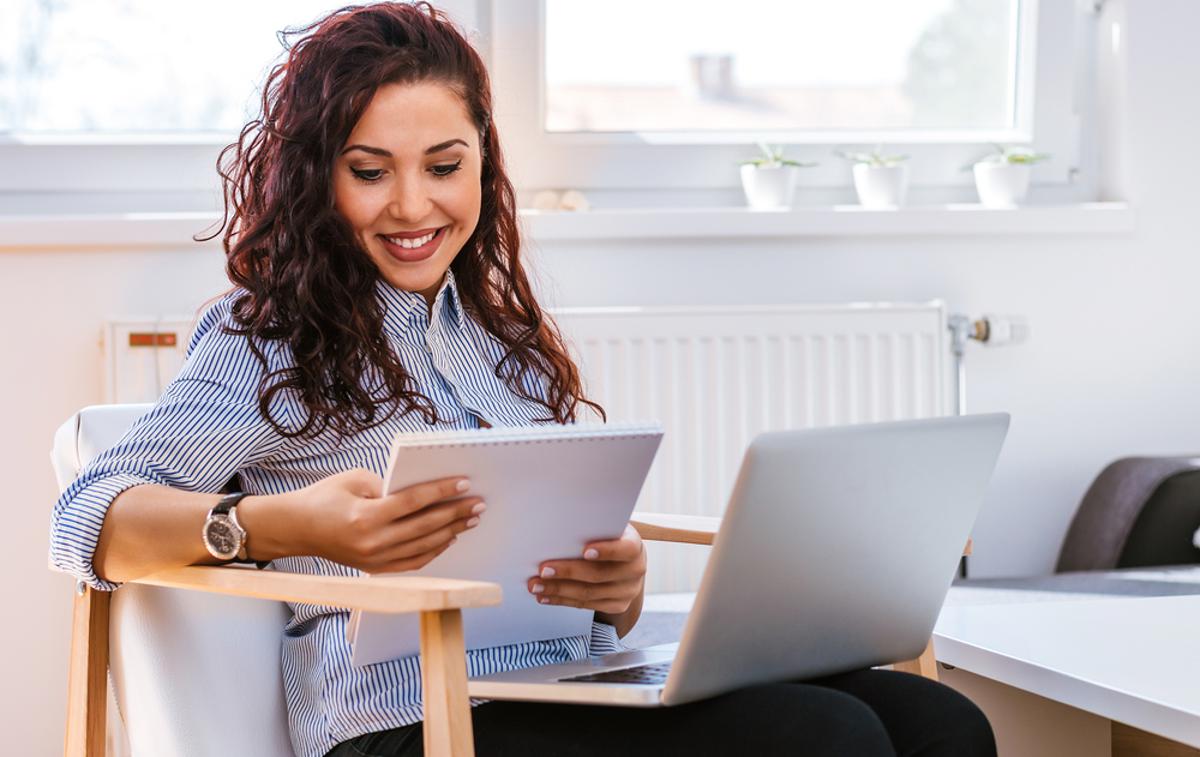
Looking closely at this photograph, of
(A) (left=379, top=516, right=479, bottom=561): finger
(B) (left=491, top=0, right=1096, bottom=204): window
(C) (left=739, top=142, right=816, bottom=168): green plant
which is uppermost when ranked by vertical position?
(B) (left=491, top=0, right=1096, bottom=204): window

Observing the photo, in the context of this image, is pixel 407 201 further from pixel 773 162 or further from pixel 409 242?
pixel 773 162

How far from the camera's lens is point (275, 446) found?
4.15ft

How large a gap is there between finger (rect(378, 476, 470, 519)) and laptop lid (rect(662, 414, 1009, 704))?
0.19m

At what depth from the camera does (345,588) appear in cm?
103

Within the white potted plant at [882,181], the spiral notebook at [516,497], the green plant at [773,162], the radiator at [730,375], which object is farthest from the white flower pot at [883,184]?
the spiral notebook at [516,497]

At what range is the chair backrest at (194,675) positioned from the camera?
50.0 inches

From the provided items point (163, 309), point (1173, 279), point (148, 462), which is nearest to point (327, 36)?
point (148, 462)

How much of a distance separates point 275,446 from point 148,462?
12 centimetres

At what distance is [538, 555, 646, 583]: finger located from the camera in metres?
1.15

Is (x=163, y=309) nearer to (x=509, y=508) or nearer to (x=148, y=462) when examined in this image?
(x=148, y=462)

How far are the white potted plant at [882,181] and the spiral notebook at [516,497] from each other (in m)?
1.56

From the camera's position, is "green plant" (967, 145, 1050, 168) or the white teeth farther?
"green plant" (967, 145, 1050, 168)

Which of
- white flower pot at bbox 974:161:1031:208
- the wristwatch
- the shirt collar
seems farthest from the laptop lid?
white flower pot at bbox 974:161:1031:208

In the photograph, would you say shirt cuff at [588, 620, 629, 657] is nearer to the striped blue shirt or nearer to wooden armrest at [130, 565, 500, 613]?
the striped blue shirt
